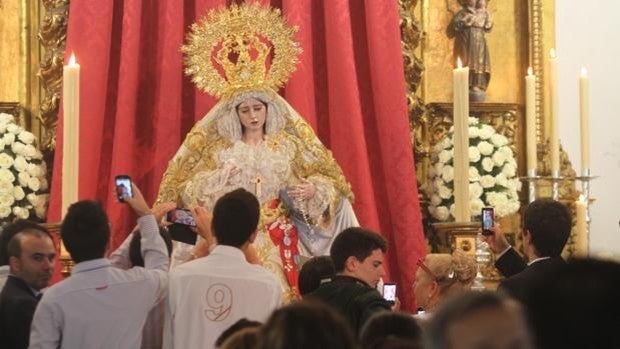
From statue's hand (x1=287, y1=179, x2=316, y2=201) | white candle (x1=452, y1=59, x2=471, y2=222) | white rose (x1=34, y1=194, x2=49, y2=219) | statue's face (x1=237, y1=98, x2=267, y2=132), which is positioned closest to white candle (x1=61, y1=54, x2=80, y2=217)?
statue's face (x1=237, y1=98, x2=267, y2=132)

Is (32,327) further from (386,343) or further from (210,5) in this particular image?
(210,5)

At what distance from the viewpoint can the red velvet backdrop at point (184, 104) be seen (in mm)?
6711

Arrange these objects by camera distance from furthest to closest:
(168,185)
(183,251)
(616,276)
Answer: (168,185), (183,251), (616,276)

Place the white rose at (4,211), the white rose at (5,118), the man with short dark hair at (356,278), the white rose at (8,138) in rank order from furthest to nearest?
Result: the white rose at (5,118)
the white rose at (8,138)
the white rose at (4,211)
the man with short dark hair at (356,278)

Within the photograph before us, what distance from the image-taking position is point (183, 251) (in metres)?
5.40

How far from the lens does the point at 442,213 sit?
7.09m

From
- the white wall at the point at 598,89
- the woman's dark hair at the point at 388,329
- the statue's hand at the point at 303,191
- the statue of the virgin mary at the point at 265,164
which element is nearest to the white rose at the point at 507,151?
the white wall at the point at 598,89

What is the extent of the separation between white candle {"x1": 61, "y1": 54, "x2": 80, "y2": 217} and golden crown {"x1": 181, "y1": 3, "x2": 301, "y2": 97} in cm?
58

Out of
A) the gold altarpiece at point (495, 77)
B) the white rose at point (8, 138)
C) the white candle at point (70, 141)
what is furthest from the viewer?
the gold altarpiece at point (495, 77)

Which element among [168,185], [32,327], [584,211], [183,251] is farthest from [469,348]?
[584,211]

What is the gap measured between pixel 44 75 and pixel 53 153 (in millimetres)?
458

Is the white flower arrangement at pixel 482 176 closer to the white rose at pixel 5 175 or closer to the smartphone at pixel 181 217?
the white rose at pixel 5 175

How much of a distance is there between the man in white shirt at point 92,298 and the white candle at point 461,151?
7.04 feet

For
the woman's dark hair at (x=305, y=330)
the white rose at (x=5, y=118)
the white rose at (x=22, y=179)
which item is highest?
the white rose at (x=5, y=118)
